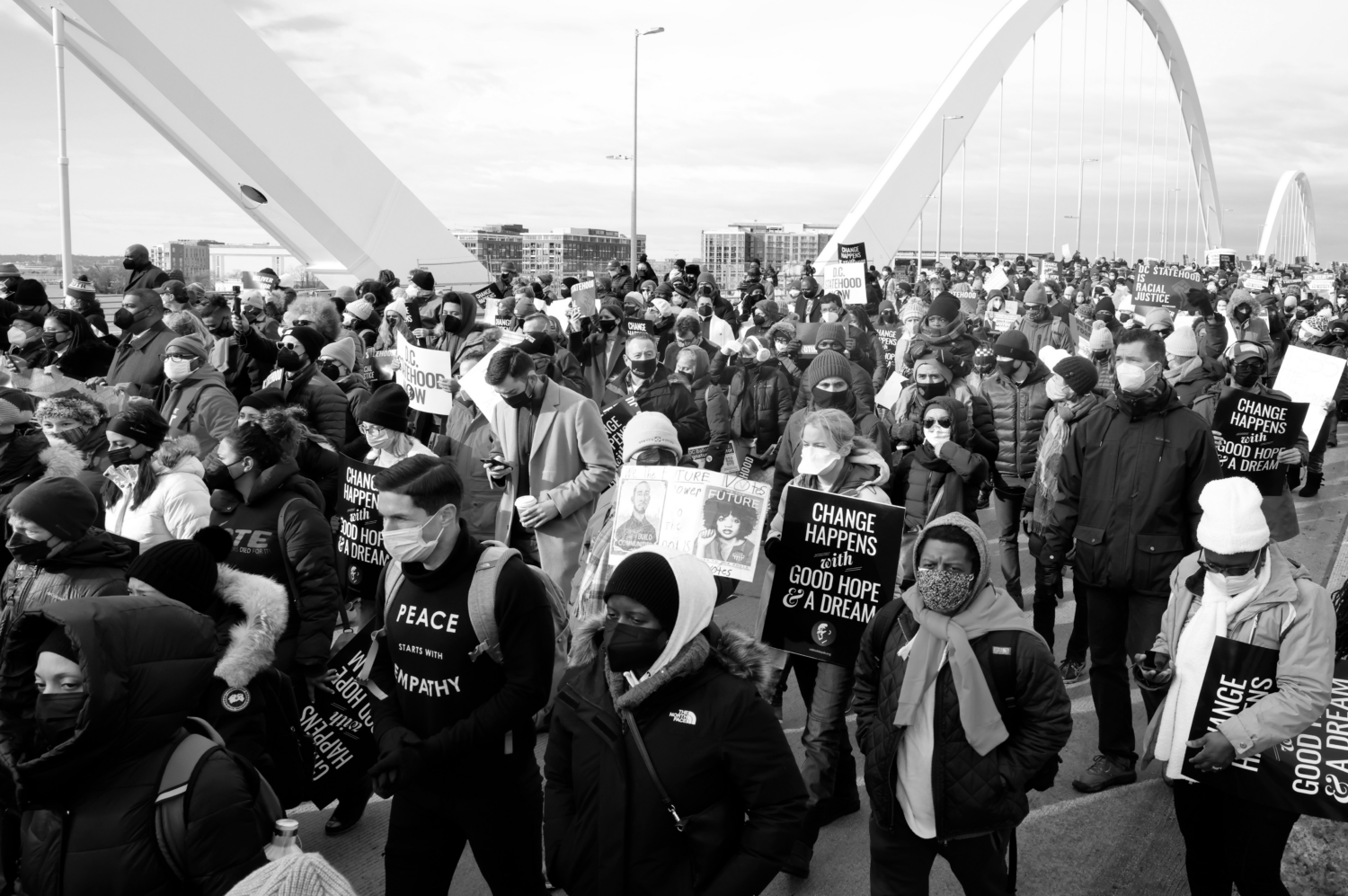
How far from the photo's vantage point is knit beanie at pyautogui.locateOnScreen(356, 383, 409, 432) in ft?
19.6

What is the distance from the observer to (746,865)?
2982mm

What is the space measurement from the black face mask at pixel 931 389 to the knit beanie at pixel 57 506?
471cm

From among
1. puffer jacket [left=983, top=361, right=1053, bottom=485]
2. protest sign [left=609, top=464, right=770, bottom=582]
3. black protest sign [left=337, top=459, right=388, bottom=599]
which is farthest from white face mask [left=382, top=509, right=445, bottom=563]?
puffer jacket [left=983, top=361, right=1053, bottom=485]

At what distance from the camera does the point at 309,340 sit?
8.68m

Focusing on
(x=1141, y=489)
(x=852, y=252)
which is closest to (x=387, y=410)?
(x=1141, y=489)

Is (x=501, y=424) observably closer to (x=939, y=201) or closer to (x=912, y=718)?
(x=912, y=718)

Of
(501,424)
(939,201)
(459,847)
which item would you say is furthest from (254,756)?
(939,201)

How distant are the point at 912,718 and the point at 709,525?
151 cm

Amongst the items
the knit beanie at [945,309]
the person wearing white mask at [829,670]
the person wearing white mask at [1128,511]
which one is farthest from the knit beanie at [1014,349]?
the person wearing white mask at [829,670]

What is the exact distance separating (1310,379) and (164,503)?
26.6 feet

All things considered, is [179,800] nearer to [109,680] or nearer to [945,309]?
[109,680]

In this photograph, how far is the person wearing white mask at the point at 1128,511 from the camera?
5254 mm

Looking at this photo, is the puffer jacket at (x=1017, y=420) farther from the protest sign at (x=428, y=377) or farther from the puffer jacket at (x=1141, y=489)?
the protest sign at (x=428, y=377)

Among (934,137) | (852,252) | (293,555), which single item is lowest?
(293,555)
